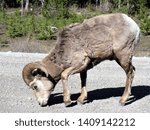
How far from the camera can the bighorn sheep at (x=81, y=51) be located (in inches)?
421

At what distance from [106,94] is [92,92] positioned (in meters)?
0.44

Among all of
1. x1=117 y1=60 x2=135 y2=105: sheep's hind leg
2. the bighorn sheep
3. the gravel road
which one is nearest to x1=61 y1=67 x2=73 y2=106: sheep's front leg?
the bighorn sheep

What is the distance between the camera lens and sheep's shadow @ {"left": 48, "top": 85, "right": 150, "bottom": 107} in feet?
38.7

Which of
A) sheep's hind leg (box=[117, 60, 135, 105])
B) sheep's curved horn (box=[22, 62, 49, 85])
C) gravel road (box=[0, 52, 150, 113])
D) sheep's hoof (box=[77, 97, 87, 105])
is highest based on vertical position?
sheep's curved horn (box=[22, 62, 49, 85])

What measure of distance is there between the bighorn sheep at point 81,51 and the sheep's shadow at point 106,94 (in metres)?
0.79

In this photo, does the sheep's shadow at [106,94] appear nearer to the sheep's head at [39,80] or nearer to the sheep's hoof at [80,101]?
the sheep's hoof at [80,101]

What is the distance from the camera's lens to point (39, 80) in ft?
35.6

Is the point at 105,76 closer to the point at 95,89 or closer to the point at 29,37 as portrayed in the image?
the point at 95,89

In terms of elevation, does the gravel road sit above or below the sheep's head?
below

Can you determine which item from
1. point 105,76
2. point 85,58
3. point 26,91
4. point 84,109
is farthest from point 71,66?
point 105,76

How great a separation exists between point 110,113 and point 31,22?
22.0 m

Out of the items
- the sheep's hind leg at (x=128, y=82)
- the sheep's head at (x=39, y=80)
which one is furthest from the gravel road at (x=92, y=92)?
the sheep's head at (x=39, y=80)

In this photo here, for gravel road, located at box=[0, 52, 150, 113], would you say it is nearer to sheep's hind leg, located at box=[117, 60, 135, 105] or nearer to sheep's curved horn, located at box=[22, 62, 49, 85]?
sheep's hind leg, located at box=[117, 60, 135, 105]

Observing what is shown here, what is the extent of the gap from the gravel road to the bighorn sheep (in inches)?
20.1
